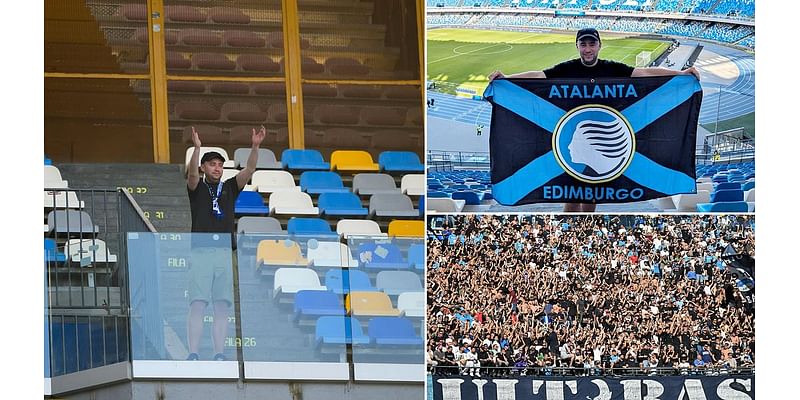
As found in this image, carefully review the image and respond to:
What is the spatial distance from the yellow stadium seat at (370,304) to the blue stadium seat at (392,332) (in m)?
0.04

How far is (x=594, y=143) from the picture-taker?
5.43 meters

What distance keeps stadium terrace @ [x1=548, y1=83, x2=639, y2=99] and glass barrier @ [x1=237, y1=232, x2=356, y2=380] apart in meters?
1.56

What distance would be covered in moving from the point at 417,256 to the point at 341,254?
0.43m

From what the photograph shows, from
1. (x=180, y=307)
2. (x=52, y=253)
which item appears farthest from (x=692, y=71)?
(x=52, y=253)

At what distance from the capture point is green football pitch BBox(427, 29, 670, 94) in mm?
5391

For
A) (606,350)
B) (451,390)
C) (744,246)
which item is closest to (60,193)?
(451,390)

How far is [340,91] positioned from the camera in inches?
225

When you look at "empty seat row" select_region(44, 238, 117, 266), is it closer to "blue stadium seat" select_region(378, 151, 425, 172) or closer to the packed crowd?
"blue stadium seat" select_region(378, 151, 425, 172)

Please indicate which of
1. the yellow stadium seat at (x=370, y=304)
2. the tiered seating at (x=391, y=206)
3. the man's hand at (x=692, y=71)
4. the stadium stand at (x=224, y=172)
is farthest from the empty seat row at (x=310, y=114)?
the man's hand at (x=692, y=71)

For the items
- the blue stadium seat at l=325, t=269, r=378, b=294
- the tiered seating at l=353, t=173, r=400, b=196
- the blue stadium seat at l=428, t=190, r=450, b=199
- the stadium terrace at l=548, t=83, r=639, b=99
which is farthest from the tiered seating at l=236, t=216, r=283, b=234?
the stadium terrace at l=548, t=83, r=639, b=99

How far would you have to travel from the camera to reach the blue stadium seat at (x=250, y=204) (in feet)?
17.9

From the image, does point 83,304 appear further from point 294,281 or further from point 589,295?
point 589,295

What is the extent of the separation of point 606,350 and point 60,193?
125 inches

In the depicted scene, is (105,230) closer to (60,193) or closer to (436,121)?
(60,193)
